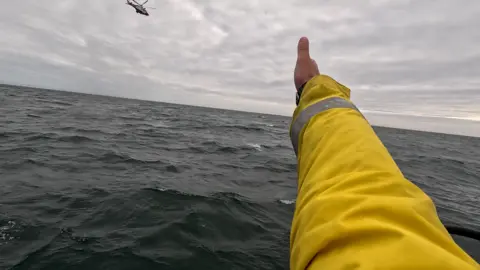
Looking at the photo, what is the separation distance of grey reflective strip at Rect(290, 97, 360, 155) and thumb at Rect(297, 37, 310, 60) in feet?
2.90

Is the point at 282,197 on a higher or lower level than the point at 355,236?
lower

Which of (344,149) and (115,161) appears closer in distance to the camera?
(344,149)

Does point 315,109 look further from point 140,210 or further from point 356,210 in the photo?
point 140,210

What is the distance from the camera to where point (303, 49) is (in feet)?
7.02

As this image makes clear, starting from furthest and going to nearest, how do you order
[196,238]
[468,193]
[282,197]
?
1. [468,193]
2. [282,197]
3. [196,238]

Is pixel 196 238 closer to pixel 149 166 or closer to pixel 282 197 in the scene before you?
pixel 282 197

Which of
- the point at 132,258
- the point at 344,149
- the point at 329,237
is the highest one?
the point at 344,149

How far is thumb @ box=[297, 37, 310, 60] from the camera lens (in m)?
2.12

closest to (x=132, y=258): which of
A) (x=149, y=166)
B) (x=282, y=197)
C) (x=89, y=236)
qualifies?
(x=89, y=236)

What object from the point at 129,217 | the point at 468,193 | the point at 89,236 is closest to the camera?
the point at 89,236

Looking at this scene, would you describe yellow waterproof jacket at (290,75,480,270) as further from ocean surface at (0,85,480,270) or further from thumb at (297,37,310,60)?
ocean surface at (0,85,480,270)

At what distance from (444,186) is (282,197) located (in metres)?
7.67

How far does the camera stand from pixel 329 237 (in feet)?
2.66

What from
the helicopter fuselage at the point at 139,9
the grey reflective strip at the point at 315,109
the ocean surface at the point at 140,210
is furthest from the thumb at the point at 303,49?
the helicopter fuselage at the point at 139,9
